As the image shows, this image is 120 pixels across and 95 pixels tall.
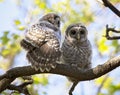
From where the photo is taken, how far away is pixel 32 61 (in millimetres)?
4664

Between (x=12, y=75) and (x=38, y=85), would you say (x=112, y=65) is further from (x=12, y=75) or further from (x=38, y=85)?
(x=38, y=85)

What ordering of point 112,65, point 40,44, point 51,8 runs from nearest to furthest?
1. point 112,65
2. point 40,44
3. point 51,8

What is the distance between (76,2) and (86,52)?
4902 millimetres

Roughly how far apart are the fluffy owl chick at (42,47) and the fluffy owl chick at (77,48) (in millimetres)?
811

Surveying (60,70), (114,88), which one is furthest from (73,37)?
(60,70)

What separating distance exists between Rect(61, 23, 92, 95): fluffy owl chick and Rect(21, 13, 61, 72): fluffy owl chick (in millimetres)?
811

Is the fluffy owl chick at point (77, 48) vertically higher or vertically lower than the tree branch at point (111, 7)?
lower

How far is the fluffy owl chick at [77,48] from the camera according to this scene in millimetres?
5801

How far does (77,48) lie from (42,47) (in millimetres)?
1214

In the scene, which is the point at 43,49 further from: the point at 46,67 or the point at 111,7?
the point at 111,7

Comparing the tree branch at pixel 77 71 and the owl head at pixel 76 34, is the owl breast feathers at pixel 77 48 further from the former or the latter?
the tree branch at pixel 77 71

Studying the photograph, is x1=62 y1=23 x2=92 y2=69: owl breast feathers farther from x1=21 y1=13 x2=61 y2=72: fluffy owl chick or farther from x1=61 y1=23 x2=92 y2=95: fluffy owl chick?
x1=21 y1=13 x2=61 y2=72: fluffy owl chick

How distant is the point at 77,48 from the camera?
5.89 metres

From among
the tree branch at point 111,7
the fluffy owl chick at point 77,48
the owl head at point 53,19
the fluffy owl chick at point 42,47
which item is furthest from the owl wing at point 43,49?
the fluffy owl chick at point 77,48
